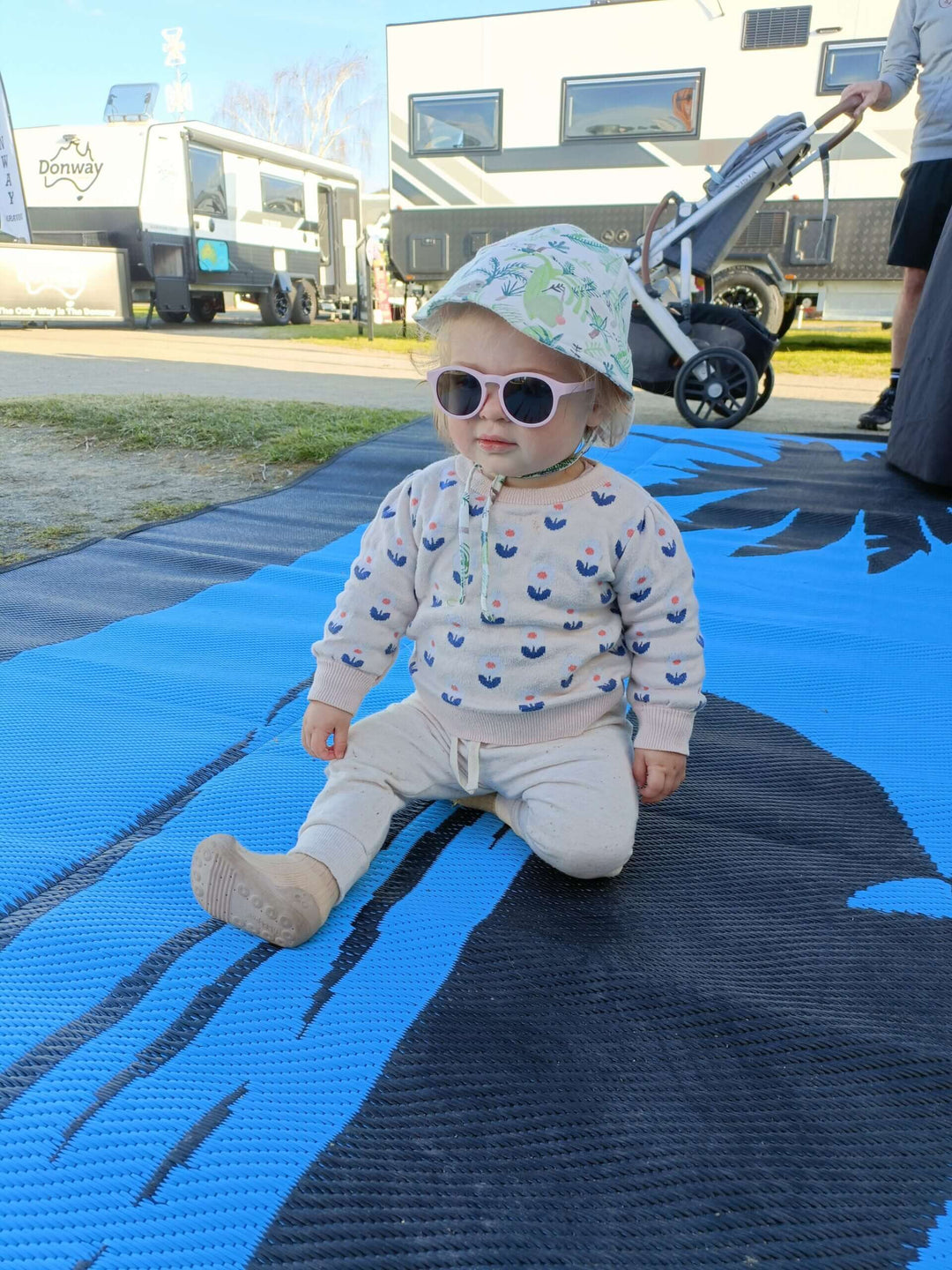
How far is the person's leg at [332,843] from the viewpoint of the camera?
1.05 m

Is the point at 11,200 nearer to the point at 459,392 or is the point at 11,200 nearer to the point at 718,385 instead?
the point at 718,385

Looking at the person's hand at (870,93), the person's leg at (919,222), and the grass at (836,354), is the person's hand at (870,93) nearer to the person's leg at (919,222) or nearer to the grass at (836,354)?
the person's leg at (919,222)

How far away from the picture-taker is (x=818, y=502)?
10.0 feet

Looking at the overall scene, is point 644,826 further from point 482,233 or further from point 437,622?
point 482,233

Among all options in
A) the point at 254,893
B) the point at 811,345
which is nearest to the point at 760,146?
the point at 254,893

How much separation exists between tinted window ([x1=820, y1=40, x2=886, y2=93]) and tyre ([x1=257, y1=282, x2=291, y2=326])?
26.4ft

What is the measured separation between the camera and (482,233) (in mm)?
9781

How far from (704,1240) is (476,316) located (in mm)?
992

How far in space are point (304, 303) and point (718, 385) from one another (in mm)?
11634

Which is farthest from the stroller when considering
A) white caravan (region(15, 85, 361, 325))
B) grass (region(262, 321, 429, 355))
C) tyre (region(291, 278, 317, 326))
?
tyre (region(291, 278, 317, 326))

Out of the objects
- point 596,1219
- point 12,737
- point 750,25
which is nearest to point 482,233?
point 750,25

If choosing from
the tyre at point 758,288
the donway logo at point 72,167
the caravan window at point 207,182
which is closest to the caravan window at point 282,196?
the caravan window at point 207,182

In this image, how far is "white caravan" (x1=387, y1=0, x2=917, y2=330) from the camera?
27.6 ft

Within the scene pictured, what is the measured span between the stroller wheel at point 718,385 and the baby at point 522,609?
10.5 feet
